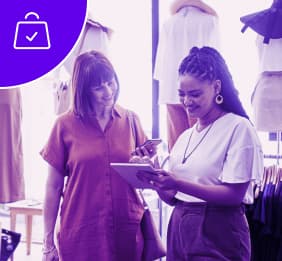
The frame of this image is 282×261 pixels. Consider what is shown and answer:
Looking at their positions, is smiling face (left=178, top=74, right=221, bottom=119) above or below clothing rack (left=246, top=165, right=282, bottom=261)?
above

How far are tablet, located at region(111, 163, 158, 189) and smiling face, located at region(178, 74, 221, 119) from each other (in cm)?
23

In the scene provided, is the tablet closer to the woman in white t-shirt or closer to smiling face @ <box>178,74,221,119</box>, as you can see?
the woman in white t-shirt

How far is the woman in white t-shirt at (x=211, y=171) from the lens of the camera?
46.0 inches

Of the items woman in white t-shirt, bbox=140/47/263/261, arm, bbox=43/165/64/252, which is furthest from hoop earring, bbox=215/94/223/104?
arm, bbox=43/165/64/252

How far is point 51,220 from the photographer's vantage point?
157cm

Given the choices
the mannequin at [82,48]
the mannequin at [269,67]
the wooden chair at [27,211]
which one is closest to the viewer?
the mannequin at [269,67]

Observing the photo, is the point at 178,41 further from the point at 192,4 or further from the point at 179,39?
the point at 192,4

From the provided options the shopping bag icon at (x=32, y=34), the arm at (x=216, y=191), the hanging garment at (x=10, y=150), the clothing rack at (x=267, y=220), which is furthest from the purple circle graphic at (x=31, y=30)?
the clothing rack at (x=267, y=220)

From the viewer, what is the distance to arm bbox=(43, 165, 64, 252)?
5.10 feet

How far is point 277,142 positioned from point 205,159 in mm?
1266

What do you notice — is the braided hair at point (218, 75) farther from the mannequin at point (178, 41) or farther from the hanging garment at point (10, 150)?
the hanging garment at point (10, 150)

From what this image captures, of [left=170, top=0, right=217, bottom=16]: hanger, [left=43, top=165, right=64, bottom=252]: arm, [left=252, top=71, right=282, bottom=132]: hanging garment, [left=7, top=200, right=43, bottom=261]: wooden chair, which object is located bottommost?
[left=7, top=200, right=43, bottom=261]: wooden chair

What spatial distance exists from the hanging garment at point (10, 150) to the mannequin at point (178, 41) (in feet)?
2.64

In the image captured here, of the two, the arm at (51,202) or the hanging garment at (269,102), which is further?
the hanging garment at (269,102)
